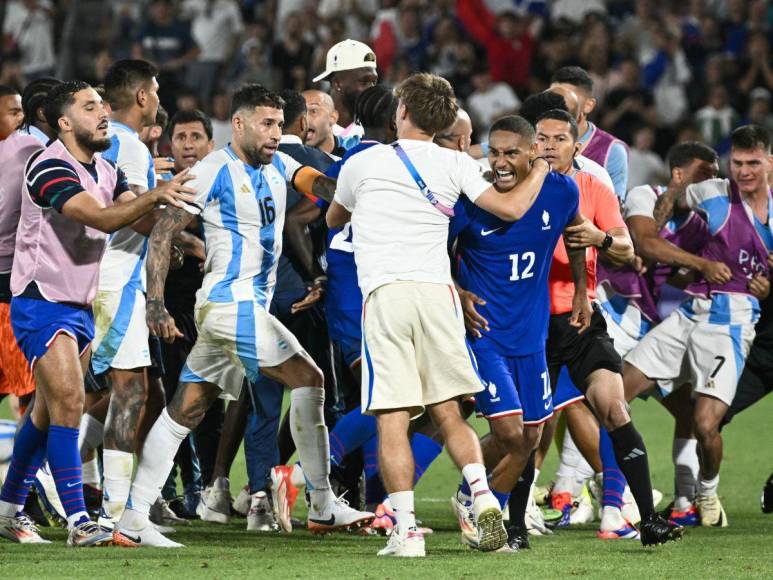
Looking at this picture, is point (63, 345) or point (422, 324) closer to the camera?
point (422, 324)

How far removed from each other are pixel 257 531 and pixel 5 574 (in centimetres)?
217

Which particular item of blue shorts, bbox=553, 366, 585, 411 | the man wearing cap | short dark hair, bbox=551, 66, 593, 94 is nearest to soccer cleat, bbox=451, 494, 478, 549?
blue shorts, bbox=553, 366, 585, 411

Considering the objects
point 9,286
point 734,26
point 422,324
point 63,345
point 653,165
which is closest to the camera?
point 422,324

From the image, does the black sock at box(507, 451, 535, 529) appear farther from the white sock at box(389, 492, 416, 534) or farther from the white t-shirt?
the white t-shirt

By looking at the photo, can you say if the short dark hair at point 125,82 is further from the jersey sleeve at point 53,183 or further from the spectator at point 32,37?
the spectator at point 32,37

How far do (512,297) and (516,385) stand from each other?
1.50 feet

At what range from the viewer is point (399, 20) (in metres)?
19.9

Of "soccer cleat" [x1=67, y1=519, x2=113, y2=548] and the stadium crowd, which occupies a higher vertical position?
the stadium crowd

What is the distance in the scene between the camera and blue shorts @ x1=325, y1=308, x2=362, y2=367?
8.44 meters

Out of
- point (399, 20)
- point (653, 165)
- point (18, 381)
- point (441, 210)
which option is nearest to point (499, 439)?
point (441, 210)

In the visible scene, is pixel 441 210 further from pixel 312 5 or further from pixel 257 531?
pixel 312 5

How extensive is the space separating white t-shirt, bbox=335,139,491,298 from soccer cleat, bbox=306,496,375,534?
1486 mm

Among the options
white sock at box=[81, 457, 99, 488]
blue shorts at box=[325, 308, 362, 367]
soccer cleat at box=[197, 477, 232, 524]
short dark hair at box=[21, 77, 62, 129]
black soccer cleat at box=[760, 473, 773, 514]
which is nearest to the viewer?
blue shorts at box=[325, 308, 362, 367]

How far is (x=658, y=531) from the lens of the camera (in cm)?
716
